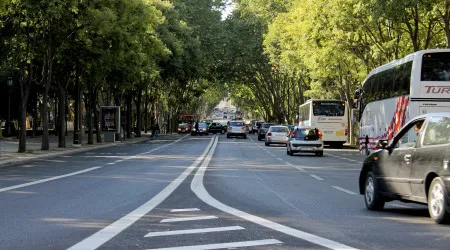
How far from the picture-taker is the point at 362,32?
3569 centimetres

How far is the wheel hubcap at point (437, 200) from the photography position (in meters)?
9.88

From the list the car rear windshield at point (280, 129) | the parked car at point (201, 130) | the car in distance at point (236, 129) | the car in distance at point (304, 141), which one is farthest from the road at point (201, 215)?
the parked car at point (201, 130)

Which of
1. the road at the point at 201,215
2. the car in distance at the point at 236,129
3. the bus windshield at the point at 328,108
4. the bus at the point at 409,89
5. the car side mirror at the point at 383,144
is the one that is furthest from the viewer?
the car in distance at the point at 236,129

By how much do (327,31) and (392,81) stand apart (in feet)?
31.3

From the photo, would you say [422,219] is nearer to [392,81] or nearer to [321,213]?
[321,213]

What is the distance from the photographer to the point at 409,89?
81.5 feet

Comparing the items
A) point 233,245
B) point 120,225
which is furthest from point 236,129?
point 233,245

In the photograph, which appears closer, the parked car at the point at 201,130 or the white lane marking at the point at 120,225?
the white lane marking at the point at 120,225

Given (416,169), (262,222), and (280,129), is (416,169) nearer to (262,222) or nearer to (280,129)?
(262,222)

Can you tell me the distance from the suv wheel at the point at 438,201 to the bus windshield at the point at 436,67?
46.6ft

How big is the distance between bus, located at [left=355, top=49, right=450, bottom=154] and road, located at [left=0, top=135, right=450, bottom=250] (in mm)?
6476

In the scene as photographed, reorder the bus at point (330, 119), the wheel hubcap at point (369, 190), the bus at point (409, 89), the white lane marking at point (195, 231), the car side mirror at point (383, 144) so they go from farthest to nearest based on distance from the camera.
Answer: the bus at point (330, 119)
the bus at point (409, 89)
the wheel hubcap at point (369, 190)
the car side mirror at point (383, 144)
the white lane marking at point (195, 231)

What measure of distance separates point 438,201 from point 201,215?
11.4 feet

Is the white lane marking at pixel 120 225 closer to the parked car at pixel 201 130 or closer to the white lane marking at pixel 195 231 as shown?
the white lane marking at pixel 195 231
